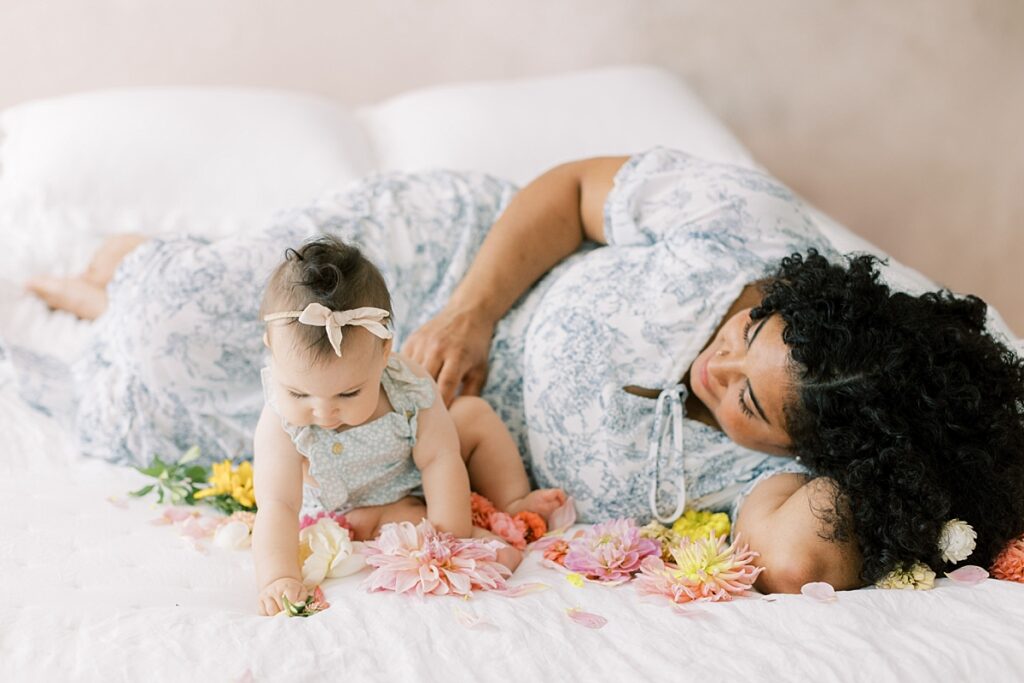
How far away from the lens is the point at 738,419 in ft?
4.14

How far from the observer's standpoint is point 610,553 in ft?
3.93

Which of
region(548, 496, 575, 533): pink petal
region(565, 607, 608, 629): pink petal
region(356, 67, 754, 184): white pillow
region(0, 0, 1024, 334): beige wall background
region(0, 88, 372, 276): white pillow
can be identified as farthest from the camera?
region(0, 0, 1024, 334): beige wall background

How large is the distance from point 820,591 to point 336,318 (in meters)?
0.61

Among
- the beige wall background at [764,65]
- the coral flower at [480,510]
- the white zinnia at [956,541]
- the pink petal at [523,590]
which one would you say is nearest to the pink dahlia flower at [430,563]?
the pink petal at [523,590]

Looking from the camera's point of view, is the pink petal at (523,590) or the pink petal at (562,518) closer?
the pink petal at (523,590)

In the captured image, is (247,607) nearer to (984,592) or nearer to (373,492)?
(373,492)

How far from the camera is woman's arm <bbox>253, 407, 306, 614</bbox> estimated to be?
1105 mm

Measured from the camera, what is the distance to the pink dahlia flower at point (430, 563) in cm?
108

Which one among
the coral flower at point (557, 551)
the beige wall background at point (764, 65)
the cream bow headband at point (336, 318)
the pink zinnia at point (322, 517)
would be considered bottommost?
the pink zinnia at point (322, 517)

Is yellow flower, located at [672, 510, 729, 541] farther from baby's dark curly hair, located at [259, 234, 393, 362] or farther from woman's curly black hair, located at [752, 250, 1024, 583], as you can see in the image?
baby's dark curly hair, located at [259, 234, 393, 362]

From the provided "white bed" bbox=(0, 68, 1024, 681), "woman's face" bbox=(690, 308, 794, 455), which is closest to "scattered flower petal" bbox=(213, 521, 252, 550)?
"white bed" bbox=(0, 68, 1024, 681)

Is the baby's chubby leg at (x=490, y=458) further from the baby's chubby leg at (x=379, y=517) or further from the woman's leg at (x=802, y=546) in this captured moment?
the woman's leg at (x=802, y=546)

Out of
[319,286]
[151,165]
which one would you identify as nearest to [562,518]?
[319,286]

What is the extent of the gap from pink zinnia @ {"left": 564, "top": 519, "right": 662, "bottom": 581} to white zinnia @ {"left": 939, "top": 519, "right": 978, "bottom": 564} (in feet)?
1.09
